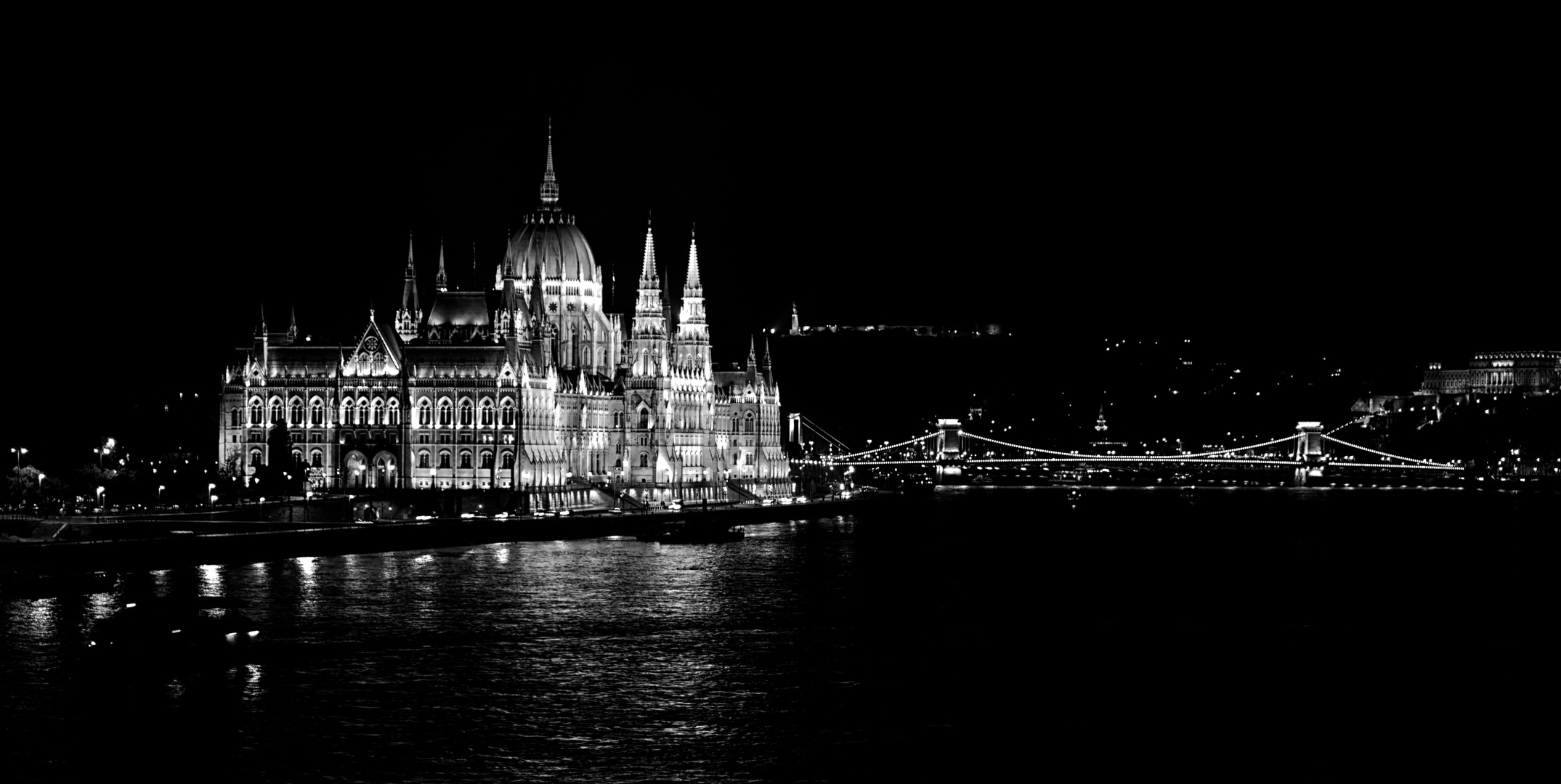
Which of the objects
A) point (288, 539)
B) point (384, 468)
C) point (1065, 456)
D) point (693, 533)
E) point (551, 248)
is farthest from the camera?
point (1065, 456)

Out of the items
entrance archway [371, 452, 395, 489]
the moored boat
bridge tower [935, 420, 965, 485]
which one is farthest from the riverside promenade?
bridge tower [935, 420, 965, 485]

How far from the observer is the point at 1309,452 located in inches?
5645

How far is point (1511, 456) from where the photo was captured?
455 ft

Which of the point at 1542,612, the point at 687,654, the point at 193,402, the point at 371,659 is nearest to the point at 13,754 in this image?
the point at 371,659

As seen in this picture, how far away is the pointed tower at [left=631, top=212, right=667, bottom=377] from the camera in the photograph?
283 feet

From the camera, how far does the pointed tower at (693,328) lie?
9081cm

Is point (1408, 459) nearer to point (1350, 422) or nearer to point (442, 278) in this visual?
point (1350, 422)

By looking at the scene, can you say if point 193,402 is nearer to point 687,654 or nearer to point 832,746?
point 687,654

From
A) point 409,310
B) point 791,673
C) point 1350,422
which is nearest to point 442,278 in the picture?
point 409,310

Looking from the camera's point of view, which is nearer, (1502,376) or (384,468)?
(384,468)

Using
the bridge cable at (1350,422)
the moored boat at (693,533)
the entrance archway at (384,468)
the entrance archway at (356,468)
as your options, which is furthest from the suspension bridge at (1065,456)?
the moored boat at (693,533)

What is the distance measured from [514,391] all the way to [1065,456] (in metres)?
66.7

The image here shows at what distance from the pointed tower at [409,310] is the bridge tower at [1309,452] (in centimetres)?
6910

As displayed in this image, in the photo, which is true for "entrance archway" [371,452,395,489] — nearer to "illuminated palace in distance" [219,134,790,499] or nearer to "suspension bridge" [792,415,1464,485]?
"illuminated palace in distance" [219,134,790,499]
